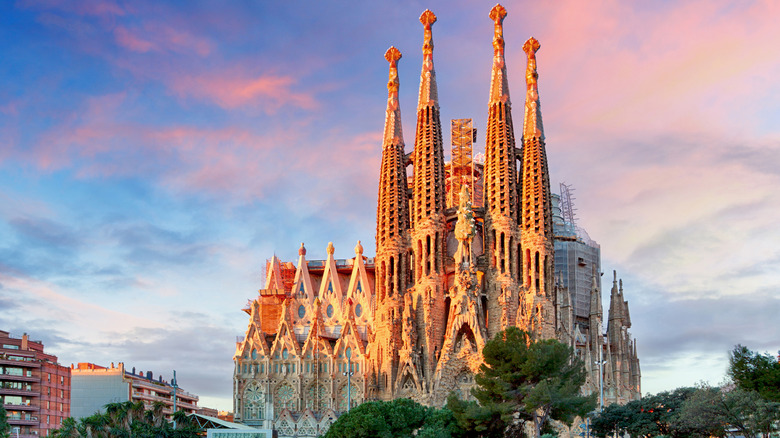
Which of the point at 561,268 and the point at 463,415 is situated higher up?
the point at 561,268

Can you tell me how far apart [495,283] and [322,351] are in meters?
13.5

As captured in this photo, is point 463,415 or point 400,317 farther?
point 400,317

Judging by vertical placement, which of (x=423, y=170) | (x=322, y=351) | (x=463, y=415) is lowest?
(x=463, y=415)

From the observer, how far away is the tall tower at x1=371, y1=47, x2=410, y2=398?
61938 millimetres

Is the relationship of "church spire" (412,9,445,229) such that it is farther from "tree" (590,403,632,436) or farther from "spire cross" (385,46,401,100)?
"tree" (590,403,632,436)

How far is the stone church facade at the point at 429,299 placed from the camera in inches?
2399

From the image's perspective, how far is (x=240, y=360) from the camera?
6800 centimetres

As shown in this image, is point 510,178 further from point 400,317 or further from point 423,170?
point 400,317

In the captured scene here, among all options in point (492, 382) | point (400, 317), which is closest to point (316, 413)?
point (400, 317)

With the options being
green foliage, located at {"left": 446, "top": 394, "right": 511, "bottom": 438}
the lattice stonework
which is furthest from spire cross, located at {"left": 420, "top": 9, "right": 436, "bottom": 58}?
green foliage, located at {"left": 446, "top": 394, "right": 511, "bottom": 438}

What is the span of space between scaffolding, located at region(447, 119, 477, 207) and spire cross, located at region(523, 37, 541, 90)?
5918 millimetres

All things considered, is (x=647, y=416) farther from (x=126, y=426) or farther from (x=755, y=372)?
(x=126, y=426)

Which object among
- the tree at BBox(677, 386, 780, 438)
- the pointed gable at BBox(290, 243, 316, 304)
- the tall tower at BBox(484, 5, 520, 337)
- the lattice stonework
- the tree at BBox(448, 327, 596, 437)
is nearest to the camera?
the tree at BBox(677, 386, 780, 438)

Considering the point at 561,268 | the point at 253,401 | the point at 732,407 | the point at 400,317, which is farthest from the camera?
the point at 561,268
